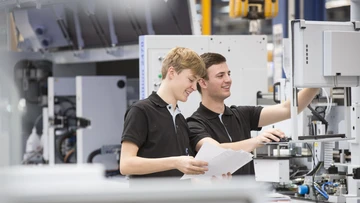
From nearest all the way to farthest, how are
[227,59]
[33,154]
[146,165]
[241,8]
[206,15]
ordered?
[146,165] → [227,59] → [241,8] → [33,154] → [206,15]

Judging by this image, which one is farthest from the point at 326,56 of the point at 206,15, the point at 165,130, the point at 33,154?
the point at 206,15

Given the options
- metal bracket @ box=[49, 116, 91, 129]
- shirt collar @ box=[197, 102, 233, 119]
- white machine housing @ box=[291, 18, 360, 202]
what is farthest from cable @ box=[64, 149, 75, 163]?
shirt collar @ box=[197, 102, 233, 119]

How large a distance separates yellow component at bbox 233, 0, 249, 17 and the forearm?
4.76m

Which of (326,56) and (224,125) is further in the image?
(326,56)

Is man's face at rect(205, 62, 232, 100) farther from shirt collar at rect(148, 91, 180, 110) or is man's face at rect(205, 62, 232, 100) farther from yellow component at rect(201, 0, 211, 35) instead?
yellow component at rect(201, 0, 211, 35)

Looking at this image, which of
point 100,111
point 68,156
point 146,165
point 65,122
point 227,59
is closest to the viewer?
point 146,165

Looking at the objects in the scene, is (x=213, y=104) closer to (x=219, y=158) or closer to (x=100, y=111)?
(x=219, y=158)

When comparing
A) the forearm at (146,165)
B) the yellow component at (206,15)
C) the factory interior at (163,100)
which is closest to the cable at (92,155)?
the factory interior at (163,100)

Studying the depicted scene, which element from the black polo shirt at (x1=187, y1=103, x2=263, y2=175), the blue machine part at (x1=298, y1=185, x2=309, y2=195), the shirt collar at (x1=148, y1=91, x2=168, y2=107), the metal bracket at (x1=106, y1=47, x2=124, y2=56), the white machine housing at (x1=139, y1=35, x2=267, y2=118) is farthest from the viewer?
the metal bracket at (x1=106, y1=47, x2=124, y2=56)

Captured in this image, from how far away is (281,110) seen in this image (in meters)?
3.61

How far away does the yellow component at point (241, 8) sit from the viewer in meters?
7.24

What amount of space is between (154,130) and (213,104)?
0.67 m

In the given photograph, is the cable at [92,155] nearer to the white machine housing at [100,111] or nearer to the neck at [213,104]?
the white machine housing at [100,111]

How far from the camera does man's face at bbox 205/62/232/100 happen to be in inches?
135
